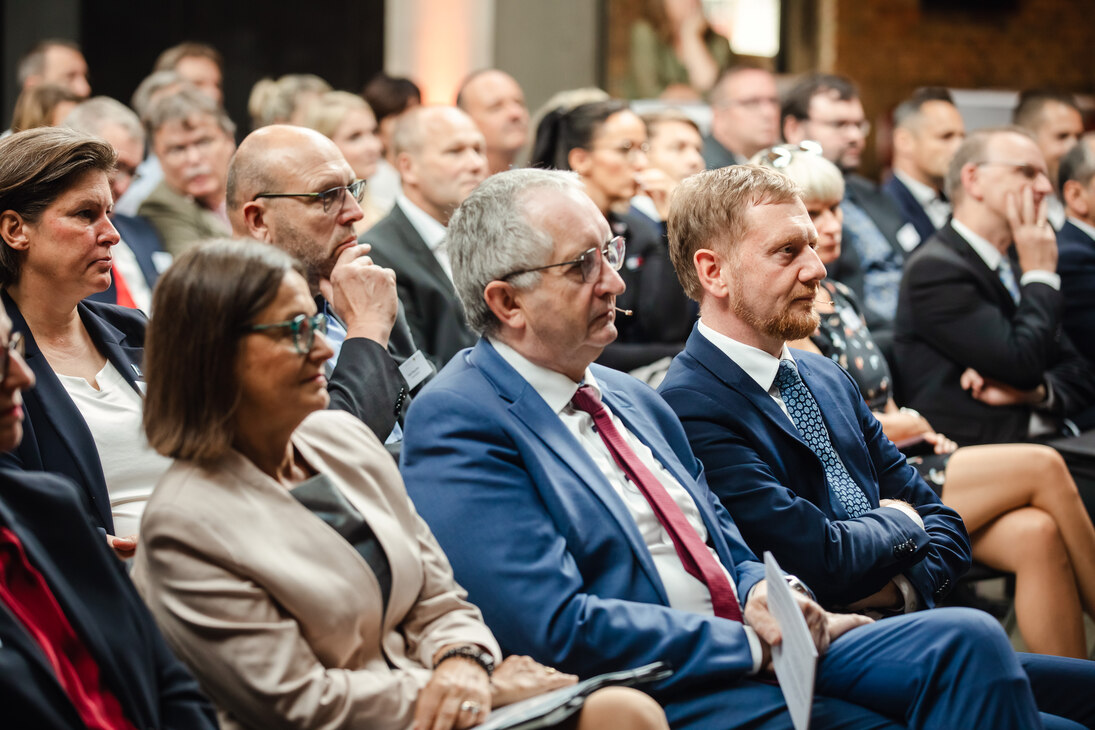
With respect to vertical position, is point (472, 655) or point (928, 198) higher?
point (928, 198)

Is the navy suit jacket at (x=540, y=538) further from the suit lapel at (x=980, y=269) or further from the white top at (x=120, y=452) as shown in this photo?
the suit lapel at (x=980, y=269)

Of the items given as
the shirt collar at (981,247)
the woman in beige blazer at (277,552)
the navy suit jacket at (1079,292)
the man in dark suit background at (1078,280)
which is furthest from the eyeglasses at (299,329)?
the navy suit jacket at (1079,292)

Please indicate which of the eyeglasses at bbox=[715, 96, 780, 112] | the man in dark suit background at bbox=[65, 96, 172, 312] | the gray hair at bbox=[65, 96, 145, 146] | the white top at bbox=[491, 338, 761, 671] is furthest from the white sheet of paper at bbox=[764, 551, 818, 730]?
the eyeglasses at bbox=[715, 96, 780, 112]

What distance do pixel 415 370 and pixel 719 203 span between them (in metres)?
0.77

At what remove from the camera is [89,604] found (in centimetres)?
155

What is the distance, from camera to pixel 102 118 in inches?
169

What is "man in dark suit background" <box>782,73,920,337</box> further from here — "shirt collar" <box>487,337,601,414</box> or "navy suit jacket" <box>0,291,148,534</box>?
"navy suit jacket" <box>0,291,148,534</box>

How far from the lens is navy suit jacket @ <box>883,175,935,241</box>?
213 inches

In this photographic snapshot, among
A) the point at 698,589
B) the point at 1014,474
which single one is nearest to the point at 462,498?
the point at 698,589

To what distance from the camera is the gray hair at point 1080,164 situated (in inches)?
187

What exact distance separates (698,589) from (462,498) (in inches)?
17.4

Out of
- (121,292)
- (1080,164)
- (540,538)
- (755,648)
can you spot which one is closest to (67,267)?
(540,538)

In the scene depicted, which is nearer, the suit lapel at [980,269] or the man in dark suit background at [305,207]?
the man in dark suit background at [305,207]

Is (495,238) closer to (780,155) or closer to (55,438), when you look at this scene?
(55,438)
